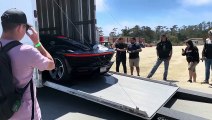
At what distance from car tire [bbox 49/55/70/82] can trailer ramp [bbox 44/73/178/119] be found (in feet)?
0.65

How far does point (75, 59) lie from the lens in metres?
6.15

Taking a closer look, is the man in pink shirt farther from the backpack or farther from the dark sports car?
the dark sports car

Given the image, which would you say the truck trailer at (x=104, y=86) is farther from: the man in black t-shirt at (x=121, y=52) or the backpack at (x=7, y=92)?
the man in black t-shirt at (x=121, y=52)

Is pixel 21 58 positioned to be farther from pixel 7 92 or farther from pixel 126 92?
pixel 126 92

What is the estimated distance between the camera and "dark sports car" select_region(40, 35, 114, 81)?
6.15 metres

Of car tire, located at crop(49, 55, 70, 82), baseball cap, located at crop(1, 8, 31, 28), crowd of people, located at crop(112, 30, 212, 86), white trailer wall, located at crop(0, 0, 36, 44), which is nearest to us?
baseball cap, located at crop(1, 8, 31, 28)

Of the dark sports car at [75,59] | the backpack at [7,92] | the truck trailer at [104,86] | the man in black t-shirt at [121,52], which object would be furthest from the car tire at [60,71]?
the man in black t-shirt at [121,52]

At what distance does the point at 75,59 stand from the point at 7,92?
12.7 ft

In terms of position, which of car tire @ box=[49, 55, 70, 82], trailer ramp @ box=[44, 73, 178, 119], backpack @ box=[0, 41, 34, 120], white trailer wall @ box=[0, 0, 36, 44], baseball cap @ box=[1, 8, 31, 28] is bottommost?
trailer ramp @ box=[44, 73, 178, 119]

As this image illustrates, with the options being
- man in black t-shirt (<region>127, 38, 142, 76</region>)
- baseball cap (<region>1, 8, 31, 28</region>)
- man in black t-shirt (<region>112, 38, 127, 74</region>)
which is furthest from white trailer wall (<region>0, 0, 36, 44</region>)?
man in black t-shirt (<region>127, 38, 142, 76</region>)

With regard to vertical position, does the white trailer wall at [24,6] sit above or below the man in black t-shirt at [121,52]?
above

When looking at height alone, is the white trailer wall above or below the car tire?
above

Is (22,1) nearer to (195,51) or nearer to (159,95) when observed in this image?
(159,95)

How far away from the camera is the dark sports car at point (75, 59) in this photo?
6.15m
